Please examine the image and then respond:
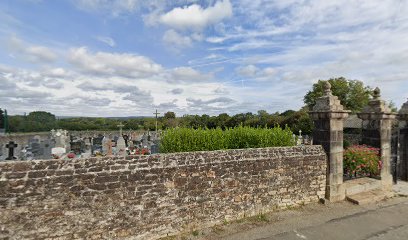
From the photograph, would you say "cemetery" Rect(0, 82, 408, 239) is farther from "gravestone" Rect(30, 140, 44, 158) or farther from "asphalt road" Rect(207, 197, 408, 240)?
"gravestone" Rect(30, 140, 44, 158)

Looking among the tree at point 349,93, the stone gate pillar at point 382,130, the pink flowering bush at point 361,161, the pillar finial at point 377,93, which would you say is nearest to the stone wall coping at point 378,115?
the stone gate pillar at point 382,130

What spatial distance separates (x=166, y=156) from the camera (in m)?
5.14

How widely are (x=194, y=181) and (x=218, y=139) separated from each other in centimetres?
214

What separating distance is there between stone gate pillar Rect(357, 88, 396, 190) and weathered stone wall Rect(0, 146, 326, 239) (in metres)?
3.52

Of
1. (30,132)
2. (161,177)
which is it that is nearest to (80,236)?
(161,177)

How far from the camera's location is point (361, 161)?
7809 mm

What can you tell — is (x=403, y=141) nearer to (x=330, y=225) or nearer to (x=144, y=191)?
(x=330, y=225)

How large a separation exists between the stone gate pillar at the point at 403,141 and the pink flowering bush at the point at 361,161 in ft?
7.06

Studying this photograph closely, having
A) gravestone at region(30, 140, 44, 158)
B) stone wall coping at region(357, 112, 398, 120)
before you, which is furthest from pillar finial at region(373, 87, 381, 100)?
gravestone at region(30, 140, 44, 158)

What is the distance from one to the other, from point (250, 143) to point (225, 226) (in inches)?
102

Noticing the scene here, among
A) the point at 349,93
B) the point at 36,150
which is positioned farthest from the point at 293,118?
the point at 36,150

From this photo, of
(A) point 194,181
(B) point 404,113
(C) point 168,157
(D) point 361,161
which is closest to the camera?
(C) point 168,157

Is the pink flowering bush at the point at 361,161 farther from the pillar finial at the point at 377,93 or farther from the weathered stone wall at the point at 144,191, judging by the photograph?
the weathered stone wall at the point at 144,191

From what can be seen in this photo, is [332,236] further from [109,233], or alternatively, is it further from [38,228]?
[38,228]
